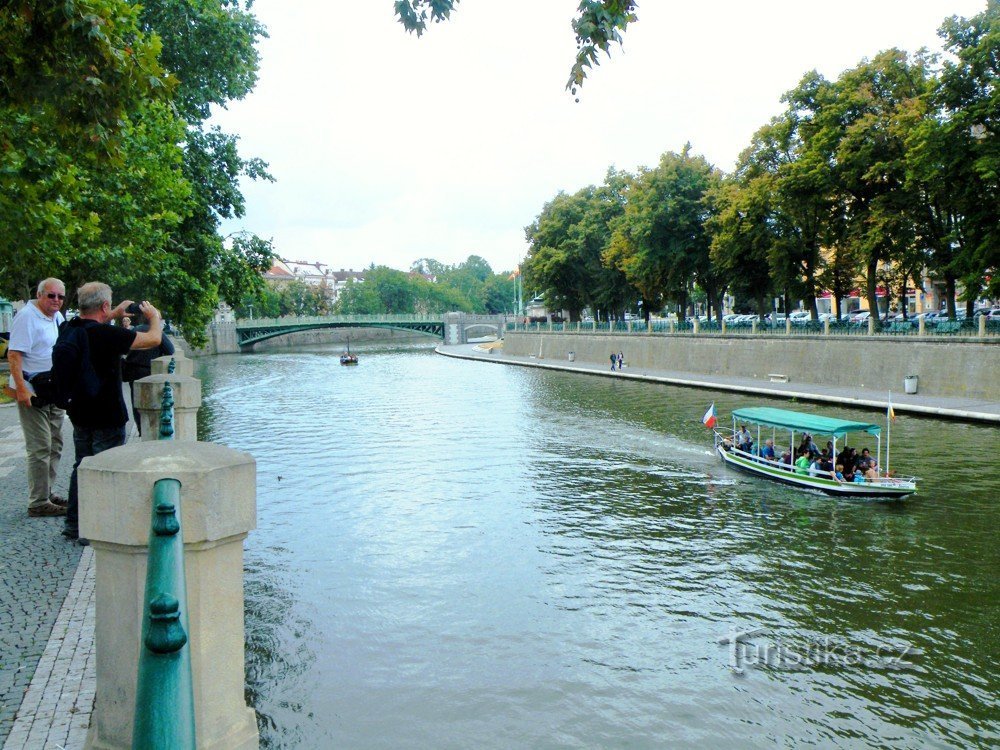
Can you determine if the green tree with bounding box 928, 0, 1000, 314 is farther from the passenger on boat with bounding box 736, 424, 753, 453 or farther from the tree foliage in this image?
the tree foliage

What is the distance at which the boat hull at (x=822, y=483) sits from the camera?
17.1 metres

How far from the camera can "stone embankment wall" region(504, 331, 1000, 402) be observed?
30.6m

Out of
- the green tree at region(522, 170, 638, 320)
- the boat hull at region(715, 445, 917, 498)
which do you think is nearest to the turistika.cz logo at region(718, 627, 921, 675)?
the boat hull at region(715, 445, 917, 498)

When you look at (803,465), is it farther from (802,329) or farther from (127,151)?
(802,329)

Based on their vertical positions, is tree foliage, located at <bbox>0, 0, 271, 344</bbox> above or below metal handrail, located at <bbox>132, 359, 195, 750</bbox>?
above

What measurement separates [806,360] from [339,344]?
88.7m

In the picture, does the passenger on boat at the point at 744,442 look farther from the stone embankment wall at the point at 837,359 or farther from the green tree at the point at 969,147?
the green tree at the point at 969,147

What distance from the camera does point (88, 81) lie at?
7484 mm

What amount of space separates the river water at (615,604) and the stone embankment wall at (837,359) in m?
8.19

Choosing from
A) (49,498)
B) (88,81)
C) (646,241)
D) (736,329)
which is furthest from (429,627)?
(646,241)

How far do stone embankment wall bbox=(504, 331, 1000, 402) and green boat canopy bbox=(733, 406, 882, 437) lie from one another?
12.8 meters

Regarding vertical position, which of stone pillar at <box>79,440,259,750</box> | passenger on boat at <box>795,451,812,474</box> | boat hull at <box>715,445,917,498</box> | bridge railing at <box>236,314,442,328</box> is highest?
bridge railing at <box>236,314,442,328</box>

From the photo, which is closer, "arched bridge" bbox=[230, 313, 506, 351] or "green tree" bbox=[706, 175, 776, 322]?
"green tree" bbox=[706, 175, 776, 322]

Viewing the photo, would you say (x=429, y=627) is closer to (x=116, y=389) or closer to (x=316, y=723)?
(x=316, y=723)
